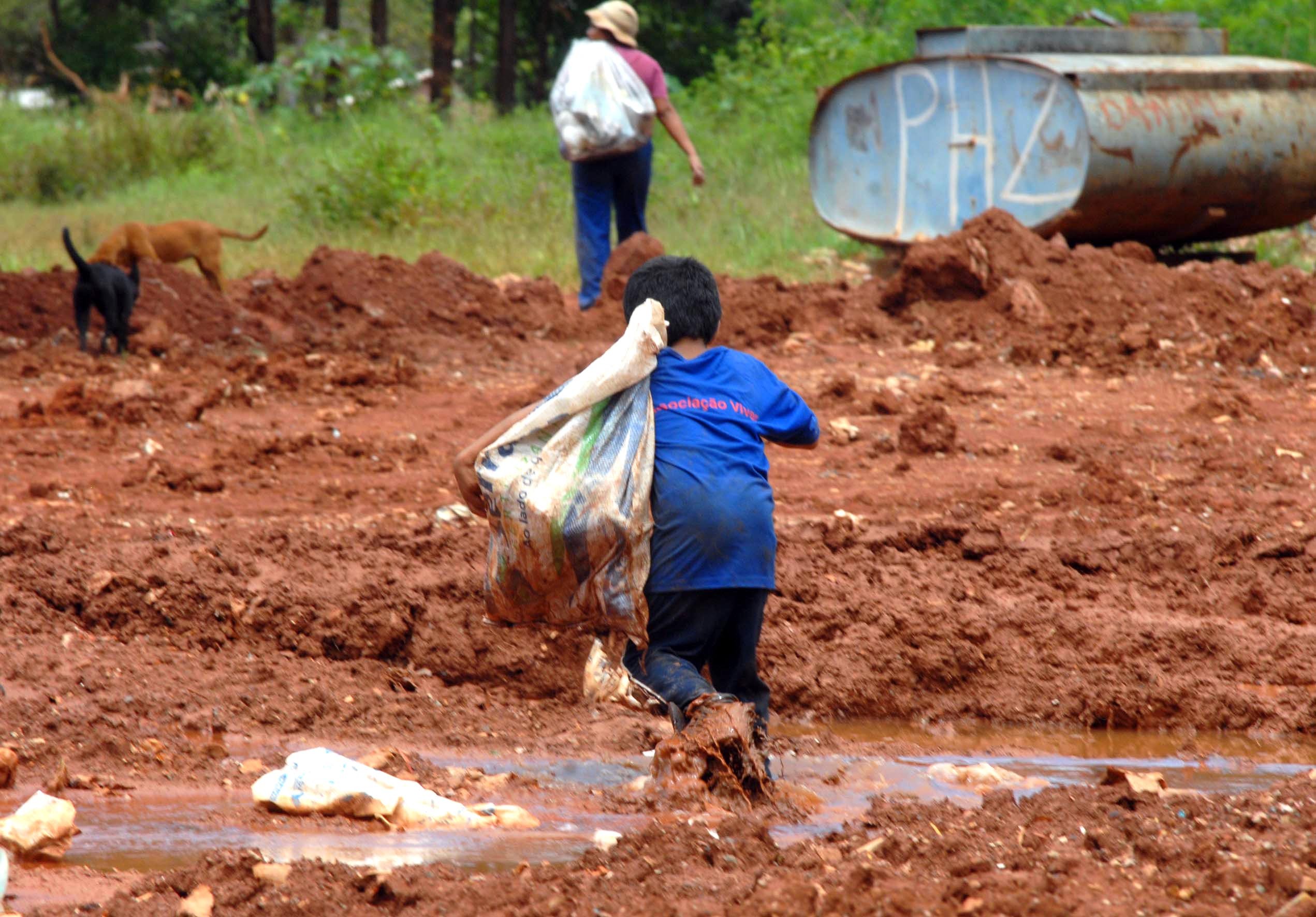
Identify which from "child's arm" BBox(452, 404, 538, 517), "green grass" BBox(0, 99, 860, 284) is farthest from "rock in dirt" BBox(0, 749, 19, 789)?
"green grass" BBox(0, 99, 860, 284)

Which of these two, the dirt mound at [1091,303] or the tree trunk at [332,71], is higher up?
the tree trunk at [332,71]

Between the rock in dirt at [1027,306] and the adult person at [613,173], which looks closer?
the rock in dirt at [1027,306]

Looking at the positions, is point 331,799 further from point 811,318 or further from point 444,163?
point 444,163

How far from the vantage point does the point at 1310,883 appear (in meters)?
2.21

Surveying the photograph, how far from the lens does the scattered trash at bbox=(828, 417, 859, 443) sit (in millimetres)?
6629

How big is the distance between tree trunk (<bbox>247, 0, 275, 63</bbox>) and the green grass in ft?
8.34

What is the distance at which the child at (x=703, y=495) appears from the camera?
3.23 metres

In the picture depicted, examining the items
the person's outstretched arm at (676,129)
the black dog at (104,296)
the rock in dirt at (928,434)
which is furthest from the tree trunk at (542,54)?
the rock in dirt at (928,434)

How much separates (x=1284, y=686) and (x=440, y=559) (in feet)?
8.32

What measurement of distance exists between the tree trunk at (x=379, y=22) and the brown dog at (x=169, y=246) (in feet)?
38.7

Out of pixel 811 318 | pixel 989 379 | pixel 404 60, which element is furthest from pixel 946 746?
pixel 404 60

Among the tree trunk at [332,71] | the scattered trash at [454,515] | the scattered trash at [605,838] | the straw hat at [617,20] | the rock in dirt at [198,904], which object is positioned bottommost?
the scattered trash at [454,515]

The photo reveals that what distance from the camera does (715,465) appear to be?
3287 mm

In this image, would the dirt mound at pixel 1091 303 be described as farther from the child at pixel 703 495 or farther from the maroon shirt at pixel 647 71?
→ the child at pixel 703 495
